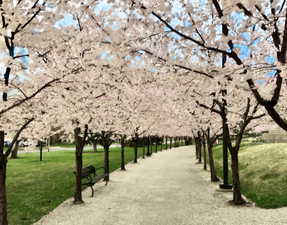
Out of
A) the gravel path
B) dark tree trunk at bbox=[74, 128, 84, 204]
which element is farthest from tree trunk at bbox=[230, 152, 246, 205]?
dark tree trunk at bbox=[74, 128, 84, 204]

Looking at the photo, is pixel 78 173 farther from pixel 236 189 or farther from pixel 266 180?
pixel 266 180

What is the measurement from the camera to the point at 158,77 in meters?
10.0

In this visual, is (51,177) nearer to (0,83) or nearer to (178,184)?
(178,184)

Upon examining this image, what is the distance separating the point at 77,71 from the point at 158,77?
13.5 feet

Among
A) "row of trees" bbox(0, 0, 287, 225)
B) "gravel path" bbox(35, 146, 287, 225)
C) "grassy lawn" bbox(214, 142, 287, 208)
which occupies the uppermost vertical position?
"row of trees" bbox(0, 0, 287, 225)

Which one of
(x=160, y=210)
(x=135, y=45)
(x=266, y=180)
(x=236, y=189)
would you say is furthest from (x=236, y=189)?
(x=135, y=45)

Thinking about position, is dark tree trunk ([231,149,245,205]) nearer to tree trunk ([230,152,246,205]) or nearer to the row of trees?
tree trunk ([230,152,246,205])

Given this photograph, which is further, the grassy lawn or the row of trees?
the grassy lawn

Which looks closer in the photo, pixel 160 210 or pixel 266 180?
pixel 160 210

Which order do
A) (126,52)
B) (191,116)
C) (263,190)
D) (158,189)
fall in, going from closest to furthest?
(126,52) < (263,190) < (158,189) < (191,116)

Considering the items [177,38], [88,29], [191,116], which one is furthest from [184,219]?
[191,116]

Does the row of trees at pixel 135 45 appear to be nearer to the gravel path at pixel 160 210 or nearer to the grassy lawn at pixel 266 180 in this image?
the gravel path at pixel 160 210

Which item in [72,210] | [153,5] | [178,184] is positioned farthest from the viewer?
[178,184]

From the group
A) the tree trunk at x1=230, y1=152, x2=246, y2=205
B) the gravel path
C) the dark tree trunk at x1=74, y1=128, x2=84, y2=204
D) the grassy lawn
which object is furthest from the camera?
the dark tree trunk at x1=74, y1=128, x2=84, y2=204
